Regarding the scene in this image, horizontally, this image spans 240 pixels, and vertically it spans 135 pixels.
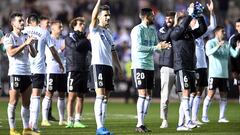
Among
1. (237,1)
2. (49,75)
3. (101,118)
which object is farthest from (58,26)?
(237,1)

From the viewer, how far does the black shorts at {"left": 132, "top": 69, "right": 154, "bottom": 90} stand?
55.5ft

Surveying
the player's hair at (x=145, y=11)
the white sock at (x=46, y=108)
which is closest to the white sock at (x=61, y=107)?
the white sock at (x=46, y=108)

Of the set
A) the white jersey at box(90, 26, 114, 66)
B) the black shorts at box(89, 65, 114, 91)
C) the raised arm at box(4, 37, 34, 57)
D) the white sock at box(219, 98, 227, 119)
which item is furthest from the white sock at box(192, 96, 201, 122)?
the raised arm at box(4, 37, 34, 57)

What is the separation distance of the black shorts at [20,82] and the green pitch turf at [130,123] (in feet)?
5.12

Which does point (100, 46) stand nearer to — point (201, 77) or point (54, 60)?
point (54, 60)

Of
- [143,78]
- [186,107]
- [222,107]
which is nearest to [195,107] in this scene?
[222,107]

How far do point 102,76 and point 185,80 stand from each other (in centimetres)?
245

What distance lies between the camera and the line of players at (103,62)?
15.3 m

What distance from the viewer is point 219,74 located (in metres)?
21.1

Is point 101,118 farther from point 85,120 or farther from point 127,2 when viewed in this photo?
point 127,2

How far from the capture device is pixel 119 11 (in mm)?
35781

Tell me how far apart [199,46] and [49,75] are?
4.05 meters

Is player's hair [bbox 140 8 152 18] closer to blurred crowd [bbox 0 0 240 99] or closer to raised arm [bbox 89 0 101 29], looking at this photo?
raised arm [bbox 89 0 101 29]

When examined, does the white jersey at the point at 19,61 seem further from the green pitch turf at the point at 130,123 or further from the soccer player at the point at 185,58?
the soccer player at the point at 185,58
